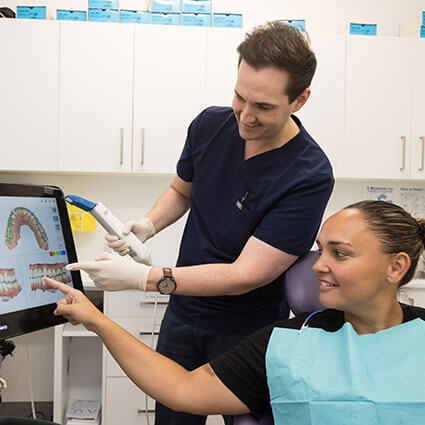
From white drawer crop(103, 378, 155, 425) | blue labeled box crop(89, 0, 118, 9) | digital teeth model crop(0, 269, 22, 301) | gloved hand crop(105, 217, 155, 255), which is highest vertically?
blue labeled box crop(89, 0, 118, 9)

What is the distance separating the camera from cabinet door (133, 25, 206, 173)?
7.98 ft

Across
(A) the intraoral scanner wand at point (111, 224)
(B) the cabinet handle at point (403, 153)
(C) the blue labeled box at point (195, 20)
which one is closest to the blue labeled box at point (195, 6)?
(C) the blue labeled box at point (195, 20)

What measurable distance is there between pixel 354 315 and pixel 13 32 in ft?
7.35

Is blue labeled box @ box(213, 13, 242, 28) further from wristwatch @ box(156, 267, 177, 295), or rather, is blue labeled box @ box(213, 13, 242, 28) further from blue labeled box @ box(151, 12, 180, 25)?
wristwatch @ box(156, 267, 177, 295)

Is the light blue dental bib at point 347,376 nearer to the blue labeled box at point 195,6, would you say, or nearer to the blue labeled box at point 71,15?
the blue labeled box at point 195,6

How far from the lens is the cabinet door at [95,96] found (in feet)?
7.90

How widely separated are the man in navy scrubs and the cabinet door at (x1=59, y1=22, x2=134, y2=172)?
1.08 metres

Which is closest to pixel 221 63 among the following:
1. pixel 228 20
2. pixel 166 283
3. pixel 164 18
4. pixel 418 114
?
pixel 228 20

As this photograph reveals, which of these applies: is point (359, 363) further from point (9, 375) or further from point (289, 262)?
point (9, 375)

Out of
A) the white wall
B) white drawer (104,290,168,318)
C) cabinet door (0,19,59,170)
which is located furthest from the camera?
the white wall

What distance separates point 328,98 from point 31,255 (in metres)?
1.98

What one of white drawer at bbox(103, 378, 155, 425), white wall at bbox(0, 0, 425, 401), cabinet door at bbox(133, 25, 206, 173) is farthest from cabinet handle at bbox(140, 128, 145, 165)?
white drawer at bbox(103, 378, 155, 425)

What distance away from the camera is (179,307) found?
1.39 metres

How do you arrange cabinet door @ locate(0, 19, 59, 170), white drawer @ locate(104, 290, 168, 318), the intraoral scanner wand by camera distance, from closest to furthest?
the intraoral scanner wand → white drawer @ locate(104, 290, 168, 318) → cabinet door @ locate(0, 19, 59, 170)
